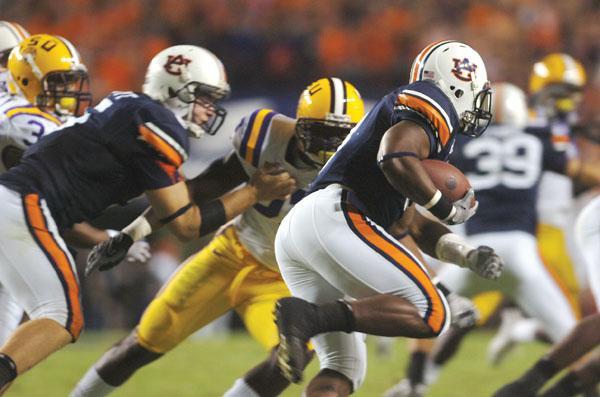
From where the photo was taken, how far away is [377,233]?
3471 mm

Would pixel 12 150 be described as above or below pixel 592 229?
above

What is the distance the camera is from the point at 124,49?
995 centimetres

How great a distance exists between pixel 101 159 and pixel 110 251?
0.36m

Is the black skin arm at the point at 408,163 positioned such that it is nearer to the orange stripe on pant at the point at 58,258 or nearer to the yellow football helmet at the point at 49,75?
the orange stripe on pant at the point at 58,258

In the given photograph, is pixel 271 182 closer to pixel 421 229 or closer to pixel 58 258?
pixel 421 229

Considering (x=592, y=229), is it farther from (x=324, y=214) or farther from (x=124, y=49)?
(x=124, y=49)

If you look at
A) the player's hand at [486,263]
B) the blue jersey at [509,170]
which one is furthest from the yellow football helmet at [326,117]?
the blue jersey at [509,170]

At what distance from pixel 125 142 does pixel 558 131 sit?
2.45 metres

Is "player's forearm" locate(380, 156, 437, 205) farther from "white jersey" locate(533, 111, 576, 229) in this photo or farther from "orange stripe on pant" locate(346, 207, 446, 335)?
"white jersey" locate(533, 111, 576, 229)

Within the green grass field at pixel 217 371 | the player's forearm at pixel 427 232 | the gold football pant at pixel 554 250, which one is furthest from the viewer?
the gold football pant at pixel 554 250

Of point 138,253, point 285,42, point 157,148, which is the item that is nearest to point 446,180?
point 157,148

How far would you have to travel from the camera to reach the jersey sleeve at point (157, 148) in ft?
12.6

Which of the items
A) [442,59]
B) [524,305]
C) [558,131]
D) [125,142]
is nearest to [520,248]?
[524,305]

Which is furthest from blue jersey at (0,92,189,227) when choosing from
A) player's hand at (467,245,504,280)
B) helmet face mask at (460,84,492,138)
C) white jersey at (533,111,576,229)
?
white jersey at (533,111,576,229)
